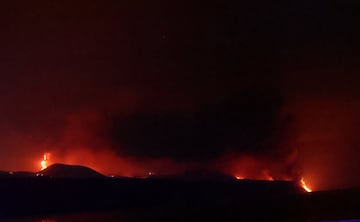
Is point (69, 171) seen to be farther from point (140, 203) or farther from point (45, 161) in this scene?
point (140, 203)

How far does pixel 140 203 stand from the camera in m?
15.2

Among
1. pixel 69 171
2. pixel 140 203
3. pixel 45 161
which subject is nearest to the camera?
pixel 140 203

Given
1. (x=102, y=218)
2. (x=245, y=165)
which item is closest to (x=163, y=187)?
(x=102, y=218)

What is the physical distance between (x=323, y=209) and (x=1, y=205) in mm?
8488

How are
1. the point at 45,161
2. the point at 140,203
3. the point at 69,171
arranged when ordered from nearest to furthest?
the point at 140,203 < the point at 69,171 < the point at 45,161

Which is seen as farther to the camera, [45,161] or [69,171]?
[45,161]

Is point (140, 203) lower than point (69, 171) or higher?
lower

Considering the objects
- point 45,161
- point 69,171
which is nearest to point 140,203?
point 69,171

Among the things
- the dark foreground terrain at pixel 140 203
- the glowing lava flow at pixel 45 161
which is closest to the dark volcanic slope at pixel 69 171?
the glowing lava flow at pixel 45 161

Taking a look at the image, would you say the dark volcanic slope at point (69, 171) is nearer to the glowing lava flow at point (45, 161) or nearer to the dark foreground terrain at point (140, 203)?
the glowing lava flow at point (45, 161)

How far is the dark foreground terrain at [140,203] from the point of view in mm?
11438

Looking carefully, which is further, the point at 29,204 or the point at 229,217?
the point at 29,204

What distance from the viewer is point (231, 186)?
19703mm

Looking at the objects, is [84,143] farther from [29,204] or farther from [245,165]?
[29,204]
